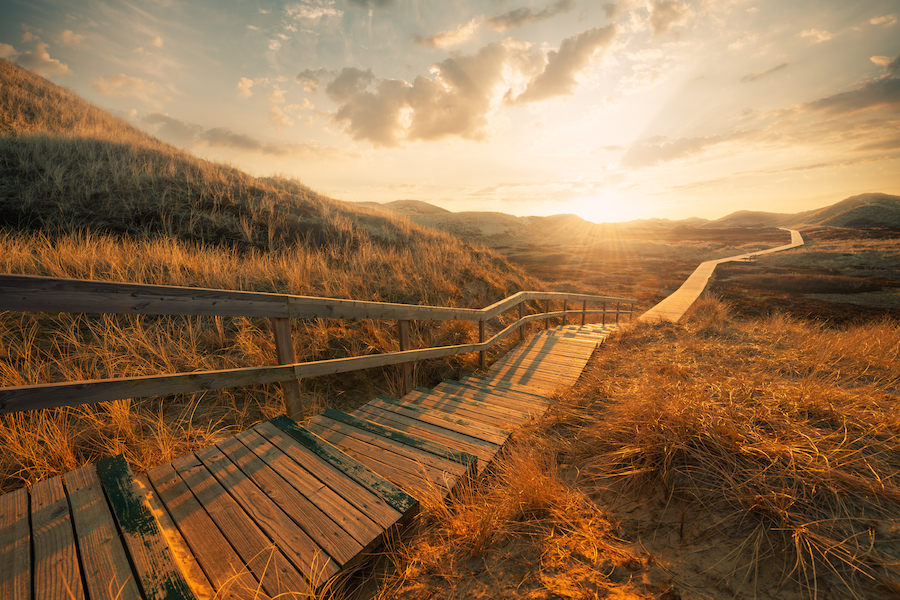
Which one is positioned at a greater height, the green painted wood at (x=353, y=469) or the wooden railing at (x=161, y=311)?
the wooden railing at (x=161, y=311)

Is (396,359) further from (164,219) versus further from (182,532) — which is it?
(164,219)

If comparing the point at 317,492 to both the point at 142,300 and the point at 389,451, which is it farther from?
the point at 142,300

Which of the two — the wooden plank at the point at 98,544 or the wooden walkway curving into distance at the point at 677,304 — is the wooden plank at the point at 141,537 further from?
the wooden walkway curving into distance at the point at 677,304

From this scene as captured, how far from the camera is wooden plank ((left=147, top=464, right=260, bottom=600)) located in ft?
4.98

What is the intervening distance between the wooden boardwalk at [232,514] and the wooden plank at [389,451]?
12mm

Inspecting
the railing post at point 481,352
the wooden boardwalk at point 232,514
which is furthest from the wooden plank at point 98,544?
the railing post at point 481,352

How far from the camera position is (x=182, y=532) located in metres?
1.75

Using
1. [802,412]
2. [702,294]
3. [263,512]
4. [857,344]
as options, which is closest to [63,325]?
[263,512]

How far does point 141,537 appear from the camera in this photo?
1.63m

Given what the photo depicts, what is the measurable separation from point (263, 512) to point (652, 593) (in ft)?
6.47

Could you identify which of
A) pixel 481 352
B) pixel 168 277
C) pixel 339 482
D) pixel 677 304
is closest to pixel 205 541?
pixel 339 482

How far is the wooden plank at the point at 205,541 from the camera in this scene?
1.52 m

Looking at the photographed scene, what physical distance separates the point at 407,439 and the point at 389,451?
18 centimetres

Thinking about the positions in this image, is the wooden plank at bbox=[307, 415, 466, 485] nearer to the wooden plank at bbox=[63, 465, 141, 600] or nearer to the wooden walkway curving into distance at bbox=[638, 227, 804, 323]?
the wooden plank at bbox=[63, 465, 141, 600]
